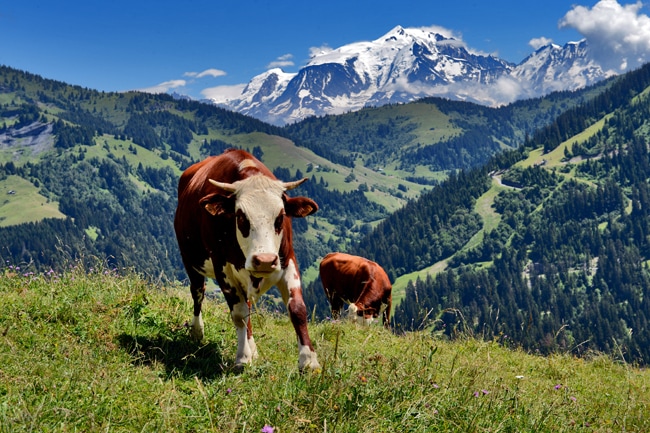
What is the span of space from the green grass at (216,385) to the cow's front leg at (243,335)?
0.61 ft

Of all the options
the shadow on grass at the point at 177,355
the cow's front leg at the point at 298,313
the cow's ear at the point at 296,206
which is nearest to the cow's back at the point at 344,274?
the shadow on grass at the point at 177,355

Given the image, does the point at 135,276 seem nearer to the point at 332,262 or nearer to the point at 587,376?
the point at 587,376

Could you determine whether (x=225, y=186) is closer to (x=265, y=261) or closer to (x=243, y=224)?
(x=243, y=224)

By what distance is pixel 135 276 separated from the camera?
12422 millimetres

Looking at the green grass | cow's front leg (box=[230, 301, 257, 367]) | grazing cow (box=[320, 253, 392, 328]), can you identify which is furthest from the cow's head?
grazing cow (box=[320, 253, 392, 328])

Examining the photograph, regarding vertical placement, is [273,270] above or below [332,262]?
above

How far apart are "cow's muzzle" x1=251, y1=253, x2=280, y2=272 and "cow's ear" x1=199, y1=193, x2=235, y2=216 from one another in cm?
110

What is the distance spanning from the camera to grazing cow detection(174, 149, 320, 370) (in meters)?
7.38

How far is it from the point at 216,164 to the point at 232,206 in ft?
6.36

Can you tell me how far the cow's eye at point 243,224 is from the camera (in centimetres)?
748

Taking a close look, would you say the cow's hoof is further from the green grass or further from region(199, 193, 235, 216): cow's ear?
region(199, 193, 235, 216): cow's ear

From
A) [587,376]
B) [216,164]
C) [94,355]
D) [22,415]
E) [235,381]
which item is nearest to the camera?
[22,415]

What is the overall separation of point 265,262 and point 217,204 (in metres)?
1.30

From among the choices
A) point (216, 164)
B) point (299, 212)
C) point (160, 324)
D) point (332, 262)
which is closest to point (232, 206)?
point (299, 212)
